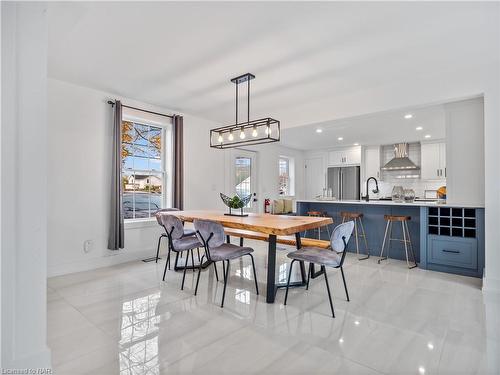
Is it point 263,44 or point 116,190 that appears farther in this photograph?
point 116,190

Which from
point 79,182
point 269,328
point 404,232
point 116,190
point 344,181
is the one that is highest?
point 344,181

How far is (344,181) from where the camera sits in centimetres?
782

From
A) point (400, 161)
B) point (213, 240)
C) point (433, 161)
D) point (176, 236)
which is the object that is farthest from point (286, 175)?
point (213, 240)

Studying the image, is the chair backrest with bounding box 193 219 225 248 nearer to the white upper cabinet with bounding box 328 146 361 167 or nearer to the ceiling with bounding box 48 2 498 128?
the ceiling with bounding box 48 2 498 128

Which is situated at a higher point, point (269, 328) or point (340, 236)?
point (340, 236)

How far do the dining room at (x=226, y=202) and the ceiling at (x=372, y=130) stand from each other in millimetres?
117

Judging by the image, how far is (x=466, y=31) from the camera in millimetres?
2451

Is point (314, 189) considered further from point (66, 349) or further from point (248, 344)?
point (66, 349)

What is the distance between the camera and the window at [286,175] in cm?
773

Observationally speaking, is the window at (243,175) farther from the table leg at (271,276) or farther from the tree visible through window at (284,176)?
the table leg at (271,276)

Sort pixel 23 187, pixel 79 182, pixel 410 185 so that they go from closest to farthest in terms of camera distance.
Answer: pixel 23 187 → pixel 79 182 → pixel 410 185

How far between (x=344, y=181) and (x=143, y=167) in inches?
217

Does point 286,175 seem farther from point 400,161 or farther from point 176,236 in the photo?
point 176,236

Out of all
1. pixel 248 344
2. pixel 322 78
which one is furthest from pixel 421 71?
pixel 248 344
